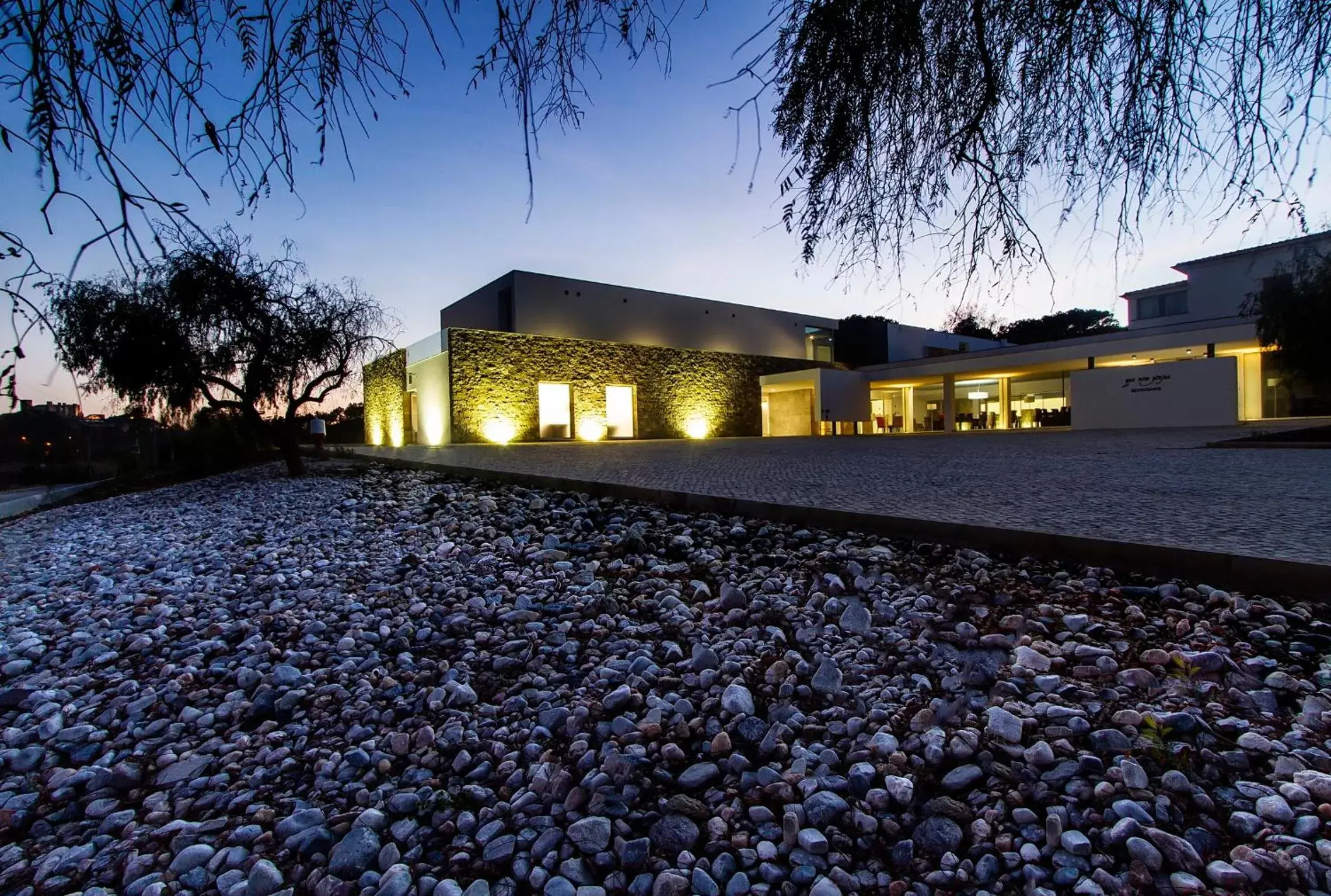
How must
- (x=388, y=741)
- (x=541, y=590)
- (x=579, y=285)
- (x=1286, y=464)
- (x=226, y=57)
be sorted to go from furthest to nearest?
(x=579, y=285)
(x=1286, y=464)
(x=541, y=590)
(x=388, y=741)
(x=226, y=57)

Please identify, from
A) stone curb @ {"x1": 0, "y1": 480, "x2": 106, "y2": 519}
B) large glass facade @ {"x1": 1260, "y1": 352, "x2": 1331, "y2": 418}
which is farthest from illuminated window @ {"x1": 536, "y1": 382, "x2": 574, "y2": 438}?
large glass facade @ {"x1": 1260, "y1": 352, "x2": 1331, "y2": 418}

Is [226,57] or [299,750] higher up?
[226,57]

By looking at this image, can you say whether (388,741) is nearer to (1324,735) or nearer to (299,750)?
(299,750)

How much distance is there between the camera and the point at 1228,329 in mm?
14188

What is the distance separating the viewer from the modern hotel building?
14.3 meters

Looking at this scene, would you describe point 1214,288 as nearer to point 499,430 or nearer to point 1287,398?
point 1287,398

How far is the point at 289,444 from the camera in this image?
28.0 ft

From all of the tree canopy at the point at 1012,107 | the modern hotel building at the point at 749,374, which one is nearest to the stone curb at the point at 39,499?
the modern hotel building at the point at 749,374

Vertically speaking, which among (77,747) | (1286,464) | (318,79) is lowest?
(77,747)

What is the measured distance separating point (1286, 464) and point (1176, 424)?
11497 mm

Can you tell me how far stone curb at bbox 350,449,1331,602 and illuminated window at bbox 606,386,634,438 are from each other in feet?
42.6

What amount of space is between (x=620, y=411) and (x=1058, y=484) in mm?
13616

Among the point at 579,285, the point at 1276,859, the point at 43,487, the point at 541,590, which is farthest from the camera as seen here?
the point at 579,285

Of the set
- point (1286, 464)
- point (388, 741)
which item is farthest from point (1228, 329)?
point (388, 741)
